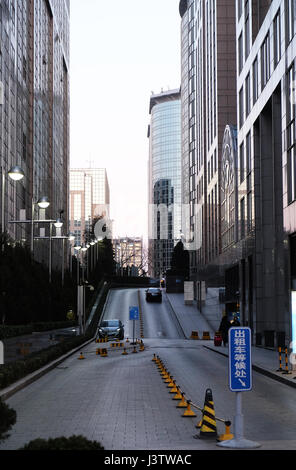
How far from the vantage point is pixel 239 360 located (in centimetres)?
989

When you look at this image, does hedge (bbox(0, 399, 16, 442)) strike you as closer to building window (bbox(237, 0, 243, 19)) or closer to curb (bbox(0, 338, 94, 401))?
curb (bbox(0, 338, 94, 401))

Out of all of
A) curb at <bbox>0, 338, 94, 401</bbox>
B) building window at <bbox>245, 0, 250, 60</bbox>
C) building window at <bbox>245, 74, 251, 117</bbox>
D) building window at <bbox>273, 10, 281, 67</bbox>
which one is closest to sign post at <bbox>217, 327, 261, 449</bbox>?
curb at <bbox>0, 338, 94, 401</bbox>

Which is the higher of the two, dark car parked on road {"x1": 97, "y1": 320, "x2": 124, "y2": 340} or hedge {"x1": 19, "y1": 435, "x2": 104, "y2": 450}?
hedge {"x1": 19, "y1": 435, "x2": 104, "y2": 450}

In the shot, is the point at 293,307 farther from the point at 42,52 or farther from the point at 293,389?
the point at 42,52

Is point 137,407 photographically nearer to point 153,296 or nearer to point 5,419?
point 5,419

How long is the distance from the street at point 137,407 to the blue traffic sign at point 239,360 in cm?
87

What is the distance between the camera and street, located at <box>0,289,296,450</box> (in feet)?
35.0

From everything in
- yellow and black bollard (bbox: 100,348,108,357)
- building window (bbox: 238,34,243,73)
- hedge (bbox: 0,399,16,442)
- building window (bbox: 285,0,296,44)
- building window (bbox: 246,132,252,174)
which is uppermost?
building window (bbox: 238,34,243,73)

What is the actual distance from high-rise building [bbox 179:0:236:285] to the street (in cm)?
4427

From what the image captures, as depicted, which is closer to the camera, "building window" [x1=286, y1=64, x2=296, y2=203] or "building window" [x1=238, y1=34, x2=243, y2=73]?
"building window" [x1=286, y1=64, x2=296, y2=203]

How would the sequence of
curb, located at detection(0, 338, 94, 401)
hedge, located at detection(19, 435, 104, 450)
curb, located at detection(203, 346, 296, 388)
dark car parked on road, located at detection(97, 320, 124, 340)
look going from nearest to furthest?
1. hedge, located at detection(19, 435, 104, 450)
2. curb, located at detection(0, 338, 94, 401)
3. curb, located at detection(203, 346, 296, 388)
4. dark car parked on road, located at detection(97, 320, 124, 340)

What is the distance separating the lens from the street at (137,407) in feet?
35.0

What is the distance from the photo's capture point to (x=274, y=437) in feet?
35.5

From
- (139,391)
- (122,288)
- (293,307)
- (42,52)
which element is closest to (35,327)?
(293,307)
